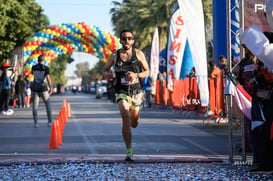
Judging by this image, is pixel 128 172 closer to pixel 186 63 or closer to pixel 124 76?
pixel 124 76

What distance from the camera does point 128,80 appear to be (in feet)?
31.5

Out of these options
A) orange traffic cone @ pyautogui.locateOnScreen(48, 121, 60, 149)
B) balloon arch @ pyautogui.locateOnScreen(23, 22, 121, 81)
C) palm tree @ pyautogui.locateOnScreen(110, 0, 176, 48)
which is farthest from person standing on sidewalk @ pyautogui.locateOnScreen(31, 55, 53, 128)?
palm tree @ pyautogui.locateOnScreen(110, 0, 176, 48)

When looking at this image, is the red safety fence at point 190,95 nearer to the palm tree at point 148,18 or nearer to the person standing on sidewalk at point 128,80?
the person standing on sidewalk at point 128,80

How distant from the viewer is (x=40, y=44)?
3994 centimetres

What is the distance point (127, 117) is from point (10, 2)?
28.5 m

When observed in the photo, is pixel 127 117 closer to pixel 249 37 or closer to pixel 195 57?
pixel 249 37

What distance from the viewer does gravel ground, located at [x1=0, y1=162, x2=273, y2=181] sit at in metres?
7.71

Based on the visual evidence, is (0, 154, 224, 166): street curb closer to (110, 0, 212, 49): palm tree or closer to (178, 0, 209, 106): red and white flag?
(178, 0, 209, 106): red and white flag

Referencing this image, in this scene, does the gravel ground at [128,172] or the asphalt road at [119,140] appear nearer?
the gravel ground at [128,172]

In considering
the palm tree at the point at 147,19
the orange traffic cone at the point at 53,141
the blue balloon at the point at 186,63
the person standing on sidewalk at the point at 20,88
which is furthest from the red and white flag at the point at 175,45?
the palm tree at the point at 147,19

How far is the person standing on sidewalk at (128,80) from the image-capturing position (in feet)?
31.2

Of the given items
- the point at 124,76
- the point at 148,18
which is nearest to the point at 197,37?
the point at 124,76

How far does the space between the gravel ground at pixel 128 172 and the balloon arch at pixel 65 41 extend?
30958 millimetres

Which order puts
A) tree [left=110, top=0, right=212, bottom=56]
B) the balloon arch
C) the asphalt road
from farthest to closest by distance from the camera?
tree [left=110, top=0, right=212, bottom=56], the balloon arch, the asphalt road
